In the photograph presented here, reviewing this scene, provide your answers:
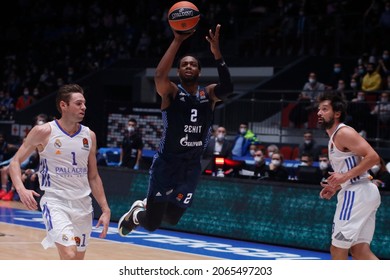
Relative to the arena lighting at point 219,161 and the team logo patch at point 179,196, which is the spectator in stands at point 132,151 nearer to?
the arena lighting at point 219,161

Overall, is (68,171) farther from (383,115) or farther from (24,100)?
(24,100)

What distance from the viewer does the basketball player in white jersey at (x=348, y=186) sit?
8547 millimetres

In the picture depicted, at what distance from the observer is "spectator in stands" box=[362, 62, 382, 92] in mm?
20125

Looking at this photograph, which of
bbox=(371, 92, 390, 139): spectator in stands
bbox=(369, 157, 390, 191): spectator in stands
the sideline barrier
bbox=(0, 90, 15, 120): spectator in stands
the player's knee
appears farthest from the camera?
bbox=(0, 90, 15, 120): spectator in stands

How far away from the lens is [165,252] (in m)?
13.2

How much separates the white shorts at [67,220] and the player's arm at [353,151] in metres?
2.35

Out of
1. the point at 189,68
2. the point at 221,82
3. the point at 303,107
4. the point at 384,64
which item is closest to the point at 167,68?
the point at 189,68

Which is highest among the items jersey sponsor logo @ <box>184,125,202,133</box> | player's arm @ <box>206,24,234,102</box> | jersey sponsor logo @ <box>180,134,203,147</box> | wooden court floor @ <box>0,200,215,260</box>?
player's arm @ <box>206,24,234,102</box>

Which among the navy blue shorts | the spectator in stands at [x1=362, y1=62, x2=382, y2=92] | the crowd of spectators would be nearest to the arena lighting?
the spectator in stands at [x1=362, y1=62, x2=382, y2=92]

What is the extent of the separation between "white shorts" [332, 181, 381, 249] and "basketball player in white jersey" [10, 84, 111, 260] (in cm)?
230

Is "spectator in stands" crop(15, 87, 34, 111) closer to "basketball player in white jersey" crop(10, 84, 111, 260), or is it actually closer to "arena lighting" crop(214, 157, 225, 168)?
"arena lighting" crop(214, 157, 225, 168)

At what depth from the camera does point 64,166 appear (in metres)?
7.98

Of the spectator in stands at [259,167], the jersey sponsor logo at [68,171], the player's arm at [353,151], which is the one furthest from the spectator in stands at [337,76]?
the jersey sponsor logo at [68,171]
